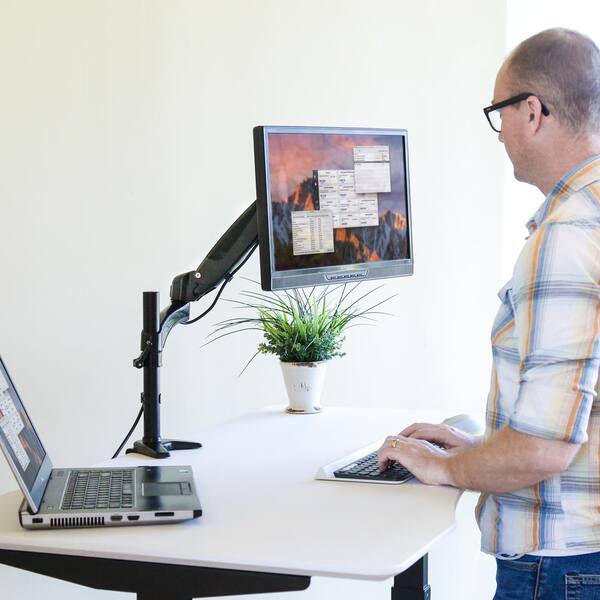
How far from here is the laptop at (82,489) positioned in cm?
150

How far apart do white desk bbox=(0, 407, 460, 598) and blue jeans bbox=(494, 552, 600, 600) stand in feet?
0.48

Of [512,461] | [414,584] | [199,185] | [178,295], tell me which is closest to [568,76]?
[512,461]

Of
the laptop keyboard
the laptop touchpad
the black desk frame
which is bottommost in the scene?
the black desk frame

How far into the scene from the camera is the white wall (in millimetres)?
2721

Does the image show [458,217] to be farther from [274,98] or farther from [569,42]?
[569,42]

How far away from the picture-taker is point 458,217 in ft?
12.6

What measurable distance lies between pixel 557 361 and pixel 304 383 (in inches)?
46.0

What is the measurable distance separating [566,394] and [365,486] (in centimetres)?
48

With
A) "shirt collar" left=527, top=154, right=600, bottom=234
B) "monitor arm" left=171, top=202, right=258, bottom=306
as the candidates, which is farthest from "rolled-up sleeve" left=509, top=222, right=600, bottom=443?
"monitor arm" left=171, top=202, right=258, bottom=306

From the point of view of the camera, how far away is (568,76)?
5.18ft

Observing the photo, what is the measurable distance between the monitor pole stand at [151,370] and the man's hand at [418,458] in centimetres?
51

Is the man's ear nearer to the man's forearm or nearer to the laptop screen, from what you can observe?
Answer: the man's forearm

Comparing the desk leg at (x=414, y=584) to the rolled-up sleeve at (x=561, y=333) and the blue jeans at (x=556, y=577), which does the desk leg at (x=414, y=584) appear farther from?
the rolled-up sleeve at (x=561, y=333)

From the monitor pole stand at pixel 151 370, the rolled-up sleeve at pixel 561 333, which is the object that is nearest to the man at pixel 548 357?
the rolled-up sleeve at pixel 561 333
